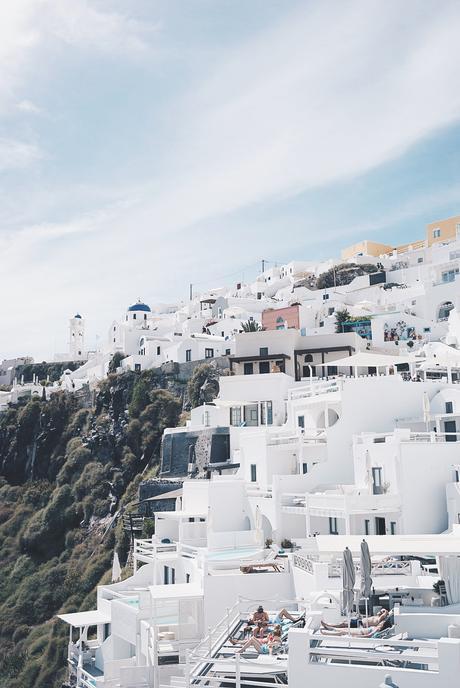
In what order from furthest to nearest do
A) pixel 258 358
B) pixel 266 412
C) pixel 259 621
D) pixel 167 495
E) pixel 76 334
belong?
1. pixel 76 334
2. pixel 258 358
3. pixel 266 412
4. pixel 167 495
5. pixel 259 621

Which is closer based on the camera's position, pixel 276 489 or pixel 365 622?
pixel 365 622

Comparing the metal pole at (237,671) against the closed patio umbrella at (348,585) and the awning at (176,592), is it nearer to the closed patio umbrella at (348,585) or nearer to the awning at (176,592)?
the closed patio umbrella at (348,585)

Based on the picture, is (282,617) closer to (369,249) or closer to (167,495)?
(167,495)

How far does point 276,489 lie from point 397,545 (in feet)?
39.2

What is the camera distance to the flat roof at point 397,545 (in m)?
15.1

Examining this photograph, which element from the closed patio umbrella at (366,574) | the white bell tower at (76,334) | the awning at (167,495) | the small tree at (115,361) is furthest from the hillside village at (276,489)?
the white bell tower at (76,334)

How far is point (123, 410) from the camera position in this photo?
6366 centimetres

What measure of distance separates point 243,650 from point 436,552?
4.62 metres

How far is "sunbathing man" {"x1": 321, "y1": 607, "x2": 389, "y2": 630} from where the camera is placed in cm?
1394

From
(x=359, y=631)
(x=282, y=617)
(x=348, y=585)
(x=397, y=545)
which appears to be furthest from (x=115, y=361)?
(x=359, y=631)

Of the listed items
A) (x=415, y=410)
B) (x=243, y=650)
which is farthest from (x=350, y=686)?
(x=415, y=410)

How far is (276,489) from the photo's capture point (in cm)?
2809

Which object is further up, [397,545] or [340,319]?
[340,319]

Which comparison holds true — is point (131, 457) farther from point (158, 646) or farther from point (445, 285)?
point (158, 646)
